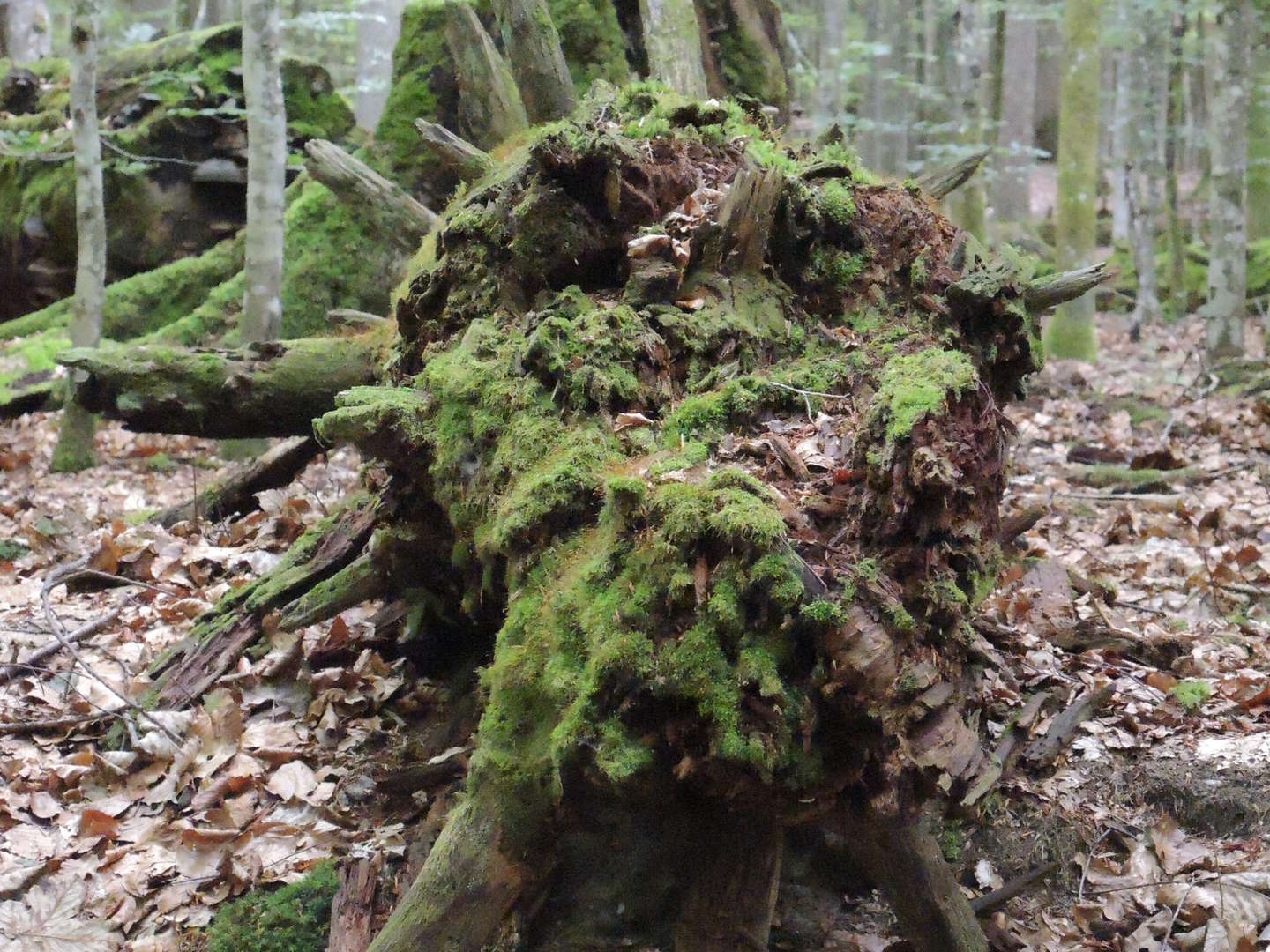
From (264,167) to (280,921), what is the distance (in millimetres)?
5855

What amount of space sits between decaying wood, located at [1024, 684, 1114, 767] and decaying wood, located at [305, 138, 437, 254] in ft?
11.9

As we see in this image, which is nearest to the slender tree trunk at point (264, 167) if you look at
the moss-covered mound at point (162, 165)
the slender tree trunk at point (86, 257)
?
the slender tree trunk at point (86, 257)

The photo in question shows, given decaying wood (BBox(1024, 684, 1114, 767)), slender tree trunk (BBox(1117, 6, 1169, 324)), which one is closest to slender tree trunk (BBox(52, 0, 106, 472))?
decaying wood (BBox(1024, 684, 1114, 767))

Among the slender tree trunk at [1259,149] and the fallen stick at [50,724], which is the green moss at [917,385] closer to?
the fallen stick at [50,724]

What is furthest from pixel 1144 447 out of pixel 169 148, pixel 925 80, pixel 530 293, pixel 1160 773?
pixel 925 80

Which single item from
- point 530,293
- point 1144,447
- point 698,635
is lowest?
point 1144,447

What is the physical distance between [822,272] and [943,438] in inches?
49.0

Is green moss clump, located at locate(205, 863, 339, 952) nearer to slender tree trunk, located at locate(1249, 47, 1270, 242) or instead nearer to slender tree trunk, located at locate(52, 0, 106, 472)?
slender tree trunk, located at locate(52, 0, 106, 472)

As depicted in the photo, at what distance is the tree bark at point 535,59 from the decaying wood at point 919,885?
441 centimetres

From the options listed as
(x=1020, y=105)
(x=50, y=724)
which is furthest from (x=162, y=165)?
(x=1020, y=105)

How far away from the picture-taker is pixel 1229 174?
32.9 feet

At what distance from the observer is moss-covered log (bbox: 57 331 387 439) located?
4402 millimetres

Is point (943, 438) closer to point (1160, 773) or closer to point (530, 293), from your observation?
point (530, 293)

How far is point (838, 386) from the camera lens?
124 inches
